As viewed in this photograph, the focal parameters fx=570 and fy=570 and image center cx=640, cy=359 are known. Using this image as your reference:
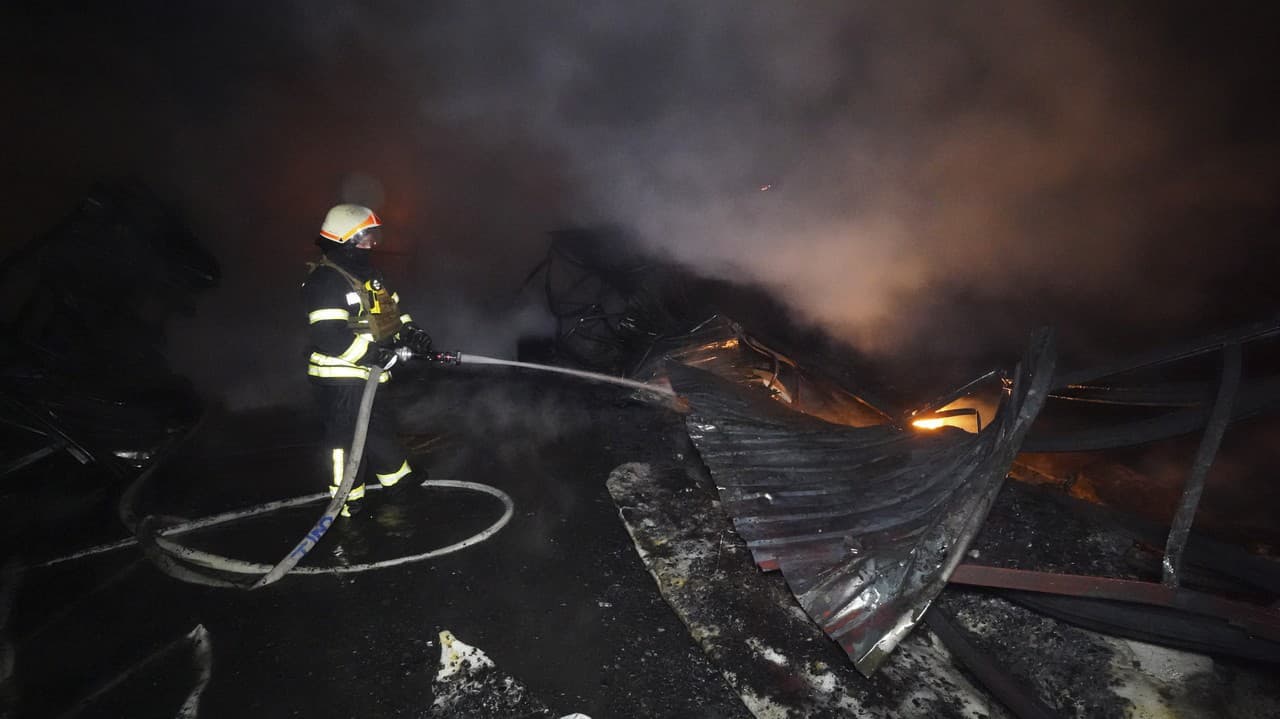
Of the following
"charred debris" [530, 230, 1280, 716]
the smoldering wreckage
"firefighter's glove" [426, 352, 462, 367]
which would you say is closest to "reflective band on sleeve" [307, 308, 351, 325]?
"firefighter's glove" [426, 352, 462, 367]

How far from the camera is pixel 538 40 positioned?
9.25 m

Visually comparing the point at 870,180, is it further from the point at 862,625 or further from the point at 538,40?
the point at 862,625

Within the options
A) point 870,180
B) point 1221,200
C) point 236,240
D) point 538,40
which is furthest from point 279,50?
point 1221,200

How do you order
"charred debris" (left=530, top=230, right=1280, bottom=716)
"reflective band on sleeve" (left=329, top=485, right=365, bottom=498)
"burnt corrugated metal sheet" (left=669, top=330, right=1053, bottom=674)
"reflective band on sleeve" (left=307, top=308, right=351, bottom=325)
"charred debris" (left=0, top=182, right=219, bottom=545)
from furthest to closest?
"charred debris" (left=0, top=182, right=219, bottom=545) → "reflective band on sleeve" (left=329, top=485, right=365, bottom=498) → "reflective band on sleeve" (left=307, top=308, right=351, bottom=325) → "burnt corrugated metal sheet" (left=669, top=330, right=1053, bottom=674) → "charred debris" (left=530, top=230, right=1280, bottom=716)

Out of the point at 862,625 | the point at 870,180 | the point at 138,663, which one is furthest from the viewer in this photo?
the point at 870,180

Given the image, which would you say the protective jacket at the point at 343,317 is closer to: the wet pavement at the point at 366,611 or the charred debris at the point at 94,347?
the wet pavement at the point at 366,611

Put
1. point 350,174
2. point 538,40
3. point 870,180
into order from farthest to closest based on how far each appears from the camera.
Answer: point 350,174
point 538,40
point 870,180

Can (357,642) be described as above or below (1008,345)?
below

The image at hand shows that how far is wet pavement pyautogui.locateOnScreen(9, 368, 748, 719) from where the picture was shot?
2.57 metres

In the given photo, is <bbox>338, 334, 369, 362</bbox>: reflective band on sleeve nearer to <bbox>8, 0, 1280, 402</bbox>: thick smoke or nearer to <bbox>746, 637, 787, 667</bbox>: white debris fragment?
<bbox>746, 637, 787, 667</bbox>: white debris fragment

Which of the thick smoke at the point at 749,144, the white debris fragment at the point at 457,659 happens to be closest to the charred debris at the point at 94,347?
the thick smoke at the point at 749,144

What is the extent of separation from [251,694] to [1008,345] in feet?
22.7

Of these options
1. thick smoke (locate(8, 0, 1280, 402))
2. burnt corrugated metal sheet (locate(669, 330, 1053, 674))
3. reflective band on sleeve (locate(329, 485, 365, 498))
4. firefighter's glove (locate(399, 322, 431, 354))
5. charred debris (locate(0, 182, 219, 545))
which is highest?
thick smoke (locate(8, 0, 1280, 402))

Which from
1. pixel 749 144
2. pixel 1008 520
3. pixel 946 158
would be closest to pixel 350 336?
pixel 1008 520
